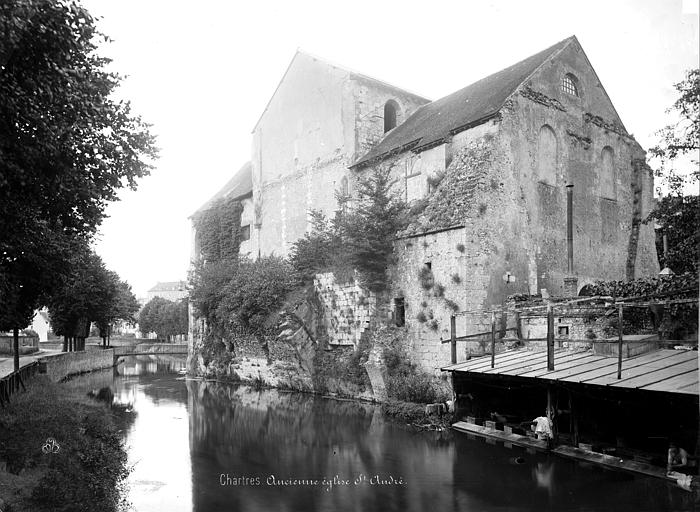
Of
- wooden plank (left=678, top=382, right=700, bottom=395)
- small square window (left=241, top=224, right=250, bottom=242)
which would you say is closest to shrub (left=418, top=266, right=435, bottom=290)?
wooden plank (left=678, top=382, right=700, bottom=395)

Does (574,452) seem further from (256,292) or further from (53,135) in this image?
(256,292)

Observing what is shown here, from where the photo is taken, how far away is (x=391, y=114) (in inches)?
1188

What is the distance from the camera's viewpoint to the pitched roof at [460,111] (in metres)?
22.3

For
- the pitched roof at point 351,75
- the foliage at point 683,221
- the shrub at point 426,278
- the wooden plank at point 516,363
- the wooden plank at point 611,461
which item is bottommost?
the wooden plank at point 611,461

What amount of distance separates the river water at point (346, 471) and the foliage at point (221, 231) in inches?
671

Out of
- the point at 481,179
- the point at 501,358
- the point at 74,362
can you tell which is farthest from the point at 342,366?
the point at 74,362

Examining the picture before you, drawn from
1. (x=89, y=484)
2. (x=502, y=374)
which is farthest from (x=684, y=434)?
(x=89, y=484)

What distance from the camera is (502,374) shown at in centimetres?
1475

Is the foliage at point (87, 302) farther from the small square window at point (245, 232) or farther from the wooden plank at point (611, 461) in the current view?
the wooden plank at point (611, 461)

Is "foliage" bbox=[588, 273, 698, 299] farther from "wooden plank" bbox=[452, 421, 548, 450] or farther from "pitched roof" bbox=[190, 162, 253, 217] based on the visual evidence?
"pitched roof" bbox=[190, 162, 253, 217]

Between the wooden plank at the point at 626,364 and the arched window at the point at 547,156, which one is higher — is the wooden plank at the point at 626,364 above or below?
below

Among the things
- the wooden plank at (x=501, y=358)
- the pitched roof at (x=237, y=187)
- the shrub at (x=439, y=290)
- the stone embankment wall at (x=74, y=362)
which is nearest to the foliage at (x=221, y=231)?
the pitched roof at (x=237, y=187)

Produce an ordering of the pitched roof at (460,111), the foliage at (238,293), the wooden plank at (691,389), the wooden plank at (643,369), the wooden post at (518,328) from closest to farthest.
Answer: the wooden plank at (691,389), the wooden plank at (643,369), the wooden post at (518,328), the pitched roof at (460,111), the foliage at (238,293)

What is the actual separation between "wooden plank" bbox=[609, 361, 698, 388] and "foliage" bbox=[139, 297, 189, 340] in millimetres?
68311
